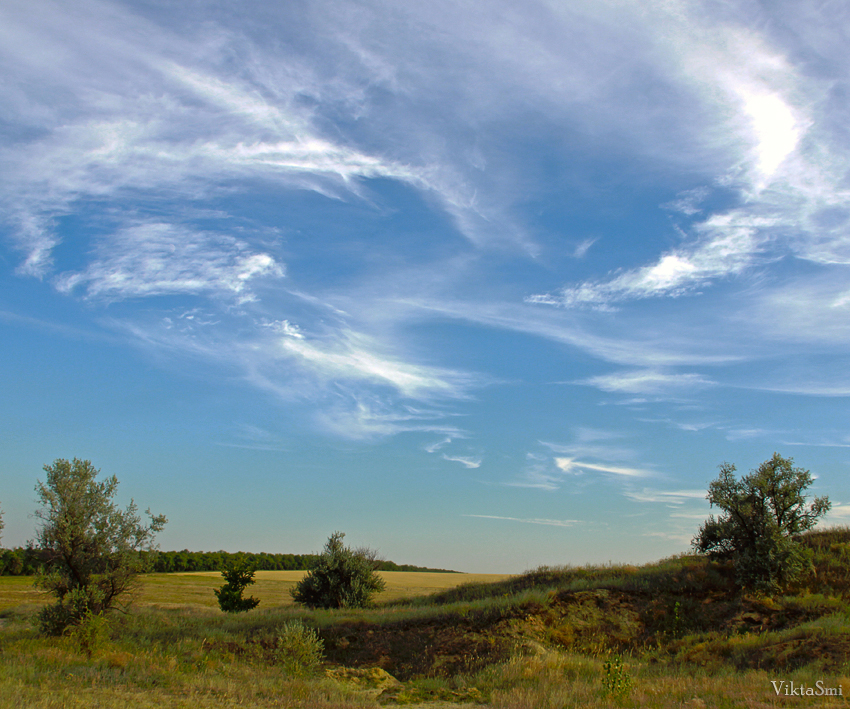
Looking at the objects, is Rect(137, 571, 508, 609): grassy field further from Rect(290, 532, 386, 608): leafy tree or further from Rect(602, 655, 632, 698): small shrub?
Rect(602, 655, 632, 698): small shrub

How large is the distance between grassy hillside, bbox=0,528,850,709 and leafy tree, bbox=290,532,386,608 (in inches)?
325

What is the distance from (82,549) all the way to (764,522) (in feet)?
92.5

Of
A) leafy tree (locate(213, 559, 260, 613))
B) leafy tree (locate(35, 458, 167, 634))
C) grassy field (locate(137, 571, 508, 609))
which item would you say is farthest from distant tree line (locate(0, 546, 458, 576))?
leafy tree (locate(35, 458, 167, 634))

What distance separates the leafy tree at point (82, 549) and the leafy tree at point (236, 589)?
16.2 meters

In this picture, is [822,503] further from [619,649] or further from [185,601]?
[185,601]

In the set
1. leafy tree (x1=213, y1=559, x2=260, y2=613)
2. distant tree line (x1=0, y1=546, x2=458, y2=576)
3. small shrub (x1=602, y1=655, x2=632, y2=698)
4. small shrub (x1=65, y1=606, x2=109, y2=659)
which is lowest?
distant tree line (x1=0, y1=546, x2=458, y2=576)

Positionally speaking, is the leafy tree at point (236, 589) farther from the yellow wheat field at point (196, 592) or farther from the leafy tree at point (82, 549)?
the leafy tree at point (82, 549)

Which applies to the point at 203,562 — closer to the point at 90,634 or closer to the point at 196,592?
the point at 196,592

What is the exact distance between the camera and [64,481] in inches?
858

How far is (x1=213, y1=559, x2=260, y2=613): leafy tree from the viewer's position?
36531 mm

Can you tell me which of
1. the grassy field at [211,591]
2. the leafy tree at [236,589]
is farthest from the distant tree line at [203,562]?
the leafy tree at [236,589]

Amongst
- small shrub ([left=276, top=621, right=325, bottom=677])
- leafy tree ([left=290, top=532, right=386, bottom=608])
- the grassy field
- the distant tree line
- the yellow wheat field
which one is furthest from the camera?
the distant tree line

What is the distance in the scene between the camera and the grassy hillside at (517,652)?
1203cm

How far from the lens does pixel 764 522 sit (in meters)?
21.6
